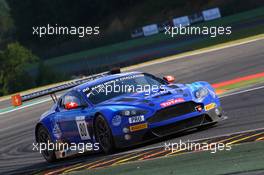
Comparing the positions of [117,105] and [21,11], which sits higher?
[21,11]

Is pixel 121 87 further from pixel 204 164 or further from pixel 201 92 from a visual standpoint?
pixel 204 164

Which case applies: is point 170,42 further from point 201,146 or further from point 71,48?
point 201,146

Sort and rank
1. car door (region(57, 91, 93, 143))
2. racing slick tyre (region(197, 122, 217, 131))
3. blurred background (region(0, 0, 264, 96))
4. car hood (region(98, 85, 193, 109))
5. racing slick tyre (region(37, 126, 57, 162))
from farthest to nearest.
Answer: blurred background (region(0, 0, 264, 96)), racing slick tyre (region(37, 126, 57, 162)), racing slick tyre (region(197, 122, 217, 131)), car door (region(57, 91, 93, 143)), car hood (region(98, 85, 193, 109))

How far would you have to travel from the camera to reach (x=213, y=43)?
36.5m

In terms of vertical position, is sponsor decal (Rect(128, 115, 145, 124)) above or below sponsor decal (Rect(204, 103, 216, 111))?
below

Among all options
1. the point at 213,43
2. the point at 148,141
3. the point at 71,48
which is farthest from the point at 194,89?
the point at 71,48

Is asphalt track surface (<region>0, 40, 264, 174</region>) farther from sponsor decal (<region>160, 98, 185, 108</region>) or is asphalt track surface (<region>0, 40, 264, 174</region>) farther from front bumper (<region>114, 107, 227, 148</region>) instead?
sponsor decal (<region>160, 98, 185, 108</region>)

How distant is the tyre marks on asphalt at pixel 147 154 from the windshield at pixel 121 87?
1.27 m

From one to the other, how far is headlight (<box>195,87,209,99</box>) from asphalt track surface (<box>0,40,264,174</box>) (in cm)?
55

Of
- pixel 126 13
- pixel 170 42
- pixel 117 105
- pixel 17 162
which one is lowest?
pixel 17 162

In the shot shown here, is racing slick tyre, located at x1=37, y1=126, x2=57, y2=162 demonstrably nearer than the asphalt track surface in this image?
No

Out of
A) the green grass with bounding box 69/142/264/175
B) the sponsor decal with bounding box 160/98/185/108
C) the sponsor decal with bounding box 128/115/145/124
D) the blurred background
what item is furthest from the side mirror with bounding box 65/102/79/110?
the blurred background

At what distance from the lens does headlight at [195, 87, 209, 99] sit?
11004 millimetres

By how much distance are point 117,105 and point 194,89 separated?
1306mm
